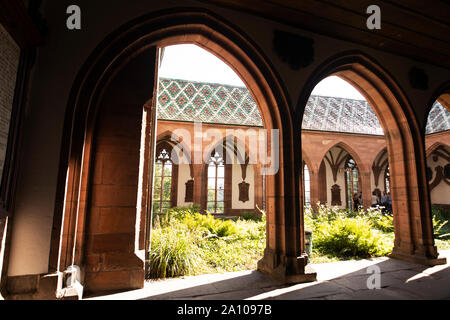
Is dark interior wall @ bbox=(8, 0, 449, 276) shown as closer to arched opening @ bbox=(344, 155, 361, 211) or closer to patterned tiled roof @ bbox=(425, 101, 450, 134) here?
patterned tiled roof @ bbox=(425, 101, 450, 134)

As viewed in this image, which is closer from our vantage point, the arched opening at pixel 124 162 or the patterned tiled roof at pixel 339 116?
the arched opening at pixel 124 162

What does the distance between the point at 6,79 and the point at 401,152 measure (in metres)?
5.69

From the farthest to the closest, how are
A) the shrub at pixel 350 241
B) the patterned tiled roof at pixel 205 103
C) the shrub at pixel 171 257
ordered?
1. the patterned tiled roof at pixel 205 103
2. the shrub at pixel 350 241
3. the shrub at pixel 171 257

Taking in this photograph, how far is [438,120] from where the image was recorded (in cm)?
1261

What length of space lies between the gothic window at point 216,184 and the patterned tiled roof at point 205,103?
320 centimetres

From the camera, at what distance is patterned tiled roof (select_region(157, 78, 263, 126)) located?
1135 cm

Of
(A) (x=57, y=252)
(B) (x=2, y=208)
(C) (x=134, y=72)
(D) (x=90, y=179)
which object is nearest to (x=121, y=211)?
(D) (x=90, y=179)

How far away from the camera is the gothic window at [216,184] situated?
14.0 meters

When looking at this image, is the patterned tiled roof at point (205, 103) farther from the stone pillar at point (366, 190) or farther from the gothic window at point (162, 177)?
the stone pillar at point (366, 190)

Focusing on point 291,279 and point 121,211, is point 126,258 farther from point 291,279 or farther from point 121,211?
point 291,279

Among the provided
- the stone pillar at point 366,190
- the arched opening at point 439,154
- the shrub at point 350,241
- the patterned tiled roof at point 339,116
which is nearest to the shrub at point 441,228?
the shrub at point 350,241

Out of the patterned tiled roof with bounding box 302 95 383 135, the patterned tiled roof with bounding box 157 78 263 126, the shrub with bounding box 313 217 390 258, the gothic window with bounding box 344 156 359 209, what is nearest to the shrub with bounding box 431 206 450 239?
the shrub with bounding box 313 217 390 258

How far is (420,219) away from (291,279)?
110 inches

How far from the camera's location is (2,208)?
2018 millimetres
